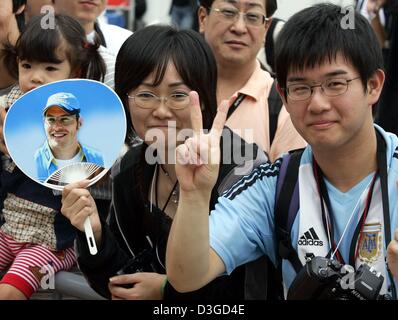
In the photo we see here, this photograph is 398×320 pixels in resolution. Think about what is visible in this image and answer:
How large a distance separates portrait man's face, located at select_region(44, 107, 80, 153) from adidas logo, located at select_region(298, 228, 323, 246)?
2.86 feet

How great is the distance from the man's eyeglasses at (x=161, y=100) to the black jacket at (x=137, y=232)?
228 millimetres

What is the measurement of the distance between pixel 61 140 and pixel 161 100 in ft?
1.23

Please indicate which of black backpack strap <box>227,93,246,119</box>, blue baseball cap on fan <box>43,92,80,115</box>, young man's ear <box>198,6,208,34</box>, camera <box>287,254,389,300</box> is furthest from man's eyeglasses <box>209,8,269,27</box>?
camera <box>287,254,389,300</box>

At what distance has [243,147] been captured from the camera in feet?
9.29

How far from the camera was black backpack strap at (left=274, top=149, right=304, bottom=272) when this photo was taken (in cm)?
244

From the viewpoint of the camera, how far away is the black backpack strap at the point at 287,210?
8.00 feet

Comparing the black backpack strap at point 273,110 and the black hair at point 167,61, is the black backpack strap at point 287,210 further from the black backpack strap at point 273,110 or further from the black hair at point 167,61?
the black backpack strap at point 273,110

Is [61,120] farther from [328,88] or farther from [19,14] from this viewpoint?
[19,14]

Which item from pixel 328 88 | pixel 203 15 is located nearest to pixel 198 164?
pixel 328 88

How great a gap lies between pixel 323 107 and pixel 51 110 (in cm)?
95

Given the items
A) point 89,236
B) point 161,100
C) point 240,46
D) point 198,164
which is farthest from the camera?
point 240,46

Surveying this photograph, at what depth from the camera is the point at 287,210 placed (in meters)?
2.45

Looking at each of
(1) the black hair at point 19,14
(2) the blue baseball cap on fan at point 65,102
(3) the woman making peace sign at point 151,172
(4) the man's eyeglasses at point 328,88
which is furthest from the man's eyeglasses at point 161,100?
(1) the black hair at point 19,14
